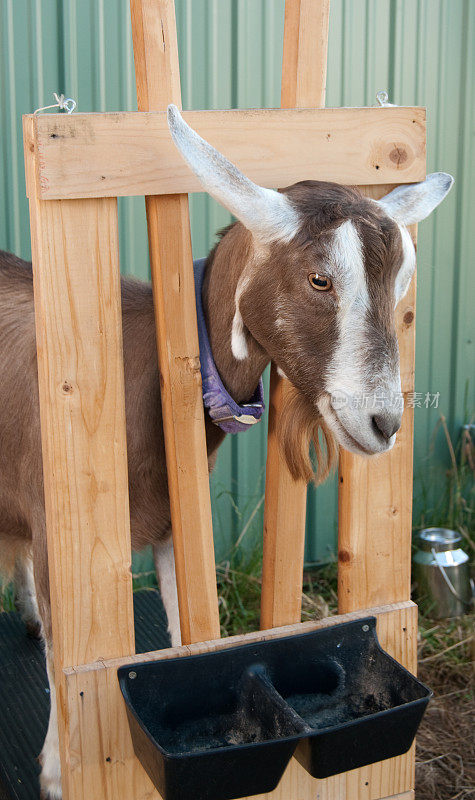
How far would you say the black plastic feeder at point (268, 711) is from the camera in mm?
1519

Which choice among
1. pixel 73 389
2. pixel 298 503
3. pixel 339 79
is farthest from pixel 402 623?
pixel 339 79

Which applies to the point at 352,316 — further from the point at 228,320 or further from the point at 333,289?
the point at 228,320

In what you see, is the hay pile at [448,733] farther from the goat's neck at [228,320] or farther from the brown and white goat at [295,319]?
the goat's neck at [228,320]

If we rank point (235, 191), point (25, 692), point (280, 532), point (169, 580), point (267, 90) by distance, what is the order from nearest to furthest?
point (235, 191) → point (280, 532) → point (169, 580) → point (25, 692) → point (267, 90)

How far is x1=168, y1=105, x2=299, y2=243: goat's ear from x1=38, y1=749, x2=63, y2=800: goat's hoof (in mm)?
1479

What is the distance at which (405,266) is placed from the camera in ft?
5.44

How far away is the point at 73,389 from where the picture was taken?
1621 millimetres

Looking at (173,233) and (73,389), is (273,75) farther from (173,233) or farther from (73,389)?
(73,389)

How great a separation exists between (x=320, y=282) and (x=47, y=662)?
1233 mm

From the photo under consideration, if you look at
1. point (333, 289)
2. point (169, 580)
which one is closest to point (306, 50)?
point (333, 289)

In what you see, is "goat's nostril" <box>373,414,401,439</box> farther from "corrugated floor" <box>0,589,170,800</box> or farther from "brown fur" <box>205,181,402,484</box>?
"corrugated floor" <box>0,589,170,800</box>

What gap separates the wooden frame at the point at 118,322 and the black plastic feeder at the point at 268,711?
0.18 ft

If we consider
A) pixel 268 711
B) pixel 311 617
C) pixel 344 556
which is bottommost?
pixel 311 617

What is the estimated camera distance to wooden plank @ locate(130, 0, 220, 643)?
165 cm
